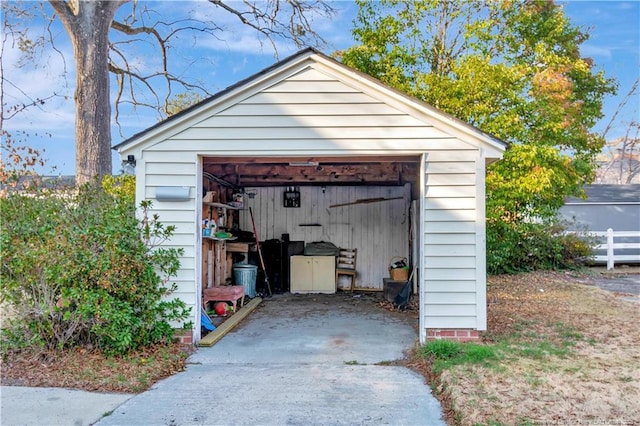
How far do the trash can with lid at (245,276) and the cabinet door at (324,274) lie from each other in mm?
1403

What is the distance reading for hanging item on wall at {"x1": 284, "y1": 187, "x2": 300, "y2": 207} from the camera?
1002 cm

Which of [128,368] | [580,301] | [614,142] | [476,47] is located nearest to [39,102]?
[128,368]

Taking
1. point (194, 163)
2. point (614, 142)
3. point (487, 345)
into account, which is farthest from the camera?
point (614, 142)

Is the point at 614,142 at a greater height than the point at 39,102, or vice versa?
the point at 614,142

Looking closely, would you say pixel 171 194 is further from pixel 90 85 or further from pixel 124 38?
pixel 124 38

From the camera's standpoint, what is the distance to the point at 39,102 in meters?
10.2

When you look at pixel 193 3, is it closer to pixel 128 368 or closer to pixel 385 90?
pixel 385 90

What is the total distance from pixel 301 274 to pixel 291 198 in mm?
1753

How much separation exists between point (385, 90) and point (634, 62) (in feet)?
66.0

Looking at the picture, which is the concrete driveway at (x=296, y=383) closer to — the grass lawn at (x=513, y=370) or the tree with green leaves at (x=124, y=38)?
the grass lawn at (x=513, y=370)

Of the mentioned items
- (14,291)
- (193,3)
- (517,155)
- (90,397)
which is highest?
(193,3)

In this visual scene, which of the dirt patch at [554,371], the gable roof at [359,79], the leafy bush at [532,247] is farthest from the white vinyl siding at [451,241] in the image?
the leafy bush at [532,247]

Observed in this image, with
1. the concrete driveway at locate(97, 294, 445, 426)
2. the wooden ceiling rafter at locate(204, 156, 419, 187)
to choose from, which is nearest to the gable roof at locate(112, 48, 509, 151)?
the wooden ceiling rafter at locate(204, 156, 419, 187)

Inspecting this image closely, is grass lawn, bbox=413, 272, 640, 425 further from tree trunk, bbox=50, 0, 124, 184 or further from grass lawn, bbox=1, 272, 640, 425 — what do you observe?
tree trunk, bbox=50, 0, 124, 184
